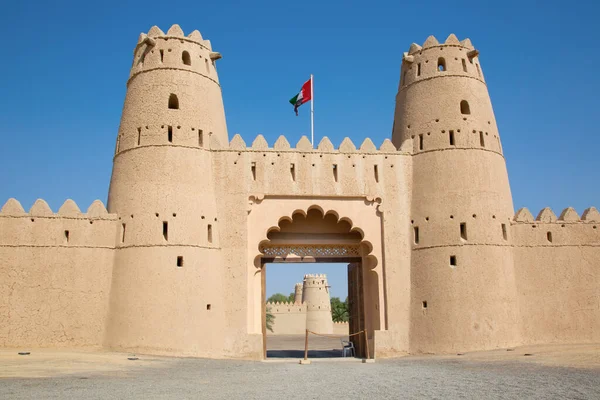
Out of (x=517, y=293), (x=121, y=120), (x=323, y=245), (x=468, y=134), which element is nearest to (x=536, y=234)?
(x=517, y=293)

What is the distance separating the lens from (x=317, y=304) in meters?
54.9

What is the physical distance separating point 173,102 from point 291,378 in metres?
12.9

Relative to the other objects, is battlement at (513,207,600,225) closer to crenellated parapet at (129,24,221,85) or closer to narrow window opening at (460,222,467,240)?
narrow window opening at (460,222,467,240)

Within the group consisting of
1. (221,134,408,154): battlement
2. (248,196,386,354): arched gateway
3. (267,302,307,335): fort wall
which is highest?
(221,134,408,154): battlement

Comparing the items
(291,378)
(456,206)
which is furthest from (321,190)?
(291,378)

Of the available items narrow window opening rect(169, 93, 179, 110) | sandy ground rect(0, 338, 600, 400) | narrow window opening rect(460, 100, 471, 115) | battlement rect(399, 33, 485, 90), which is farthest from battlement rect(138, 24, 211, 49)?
sandy ground rect(0, 338, 600, 400)

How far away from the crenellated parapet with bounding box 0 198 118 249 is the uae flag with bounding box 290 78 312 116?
953 centimetres

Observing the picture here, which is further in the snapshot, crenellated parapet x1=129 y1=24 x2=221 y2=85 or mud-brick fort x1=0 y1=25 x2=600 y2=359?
crenellated parapet x1=129 y1=24 x2=221 y2=85

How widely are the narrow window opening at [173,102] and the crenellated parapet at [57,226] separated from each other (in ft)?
15.2

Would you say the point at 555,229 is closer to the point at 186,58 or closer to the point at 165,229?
the point at 165,229

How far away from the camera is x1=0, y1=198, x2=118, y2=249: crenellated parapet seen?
20344 mm

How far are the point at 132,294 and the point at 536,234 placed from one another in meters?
15.3

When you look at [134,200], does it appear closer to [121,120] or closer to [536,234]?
[121,120]

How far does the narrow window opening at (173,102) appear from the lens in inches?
883
